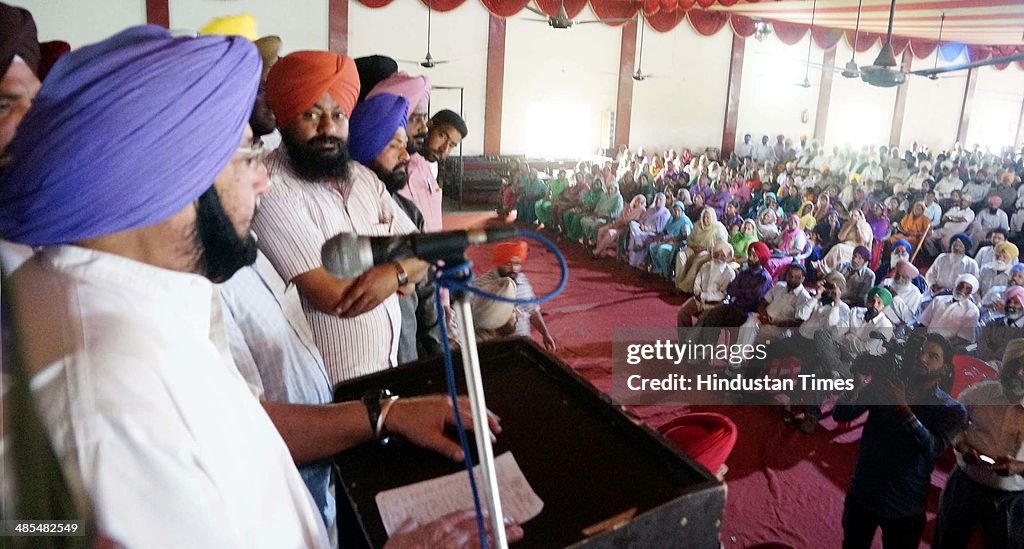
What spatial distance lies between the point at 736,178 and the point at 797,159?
Answer: 490cm

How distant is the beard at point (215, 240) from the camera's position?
822 mm

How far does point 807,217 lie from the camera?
8.16 m

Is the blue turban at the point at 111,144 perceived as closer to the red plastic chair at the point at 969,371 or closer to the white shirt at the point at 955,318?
the red plastic chair at the point at 969,371

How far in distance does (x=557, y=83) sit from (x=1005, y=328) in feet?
32.6

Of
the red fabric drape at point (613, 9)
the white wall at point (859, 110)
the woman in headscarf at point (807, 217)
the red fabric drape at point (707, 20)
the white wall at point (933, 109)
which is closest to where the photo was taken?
the woman in headscarf at point (807, 217)

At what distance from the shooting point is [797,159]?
15008 mm

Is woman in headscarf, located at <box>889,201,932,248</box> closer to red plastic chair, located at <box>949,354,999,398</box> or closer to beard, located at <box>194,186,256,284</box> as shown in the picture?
red plastic chair, located at <box>949,354,999,398</box>

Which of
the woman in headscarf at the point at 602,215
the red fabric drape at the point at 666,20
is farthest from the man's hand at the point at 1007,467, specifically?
the red fabric drape at the point at 666,20

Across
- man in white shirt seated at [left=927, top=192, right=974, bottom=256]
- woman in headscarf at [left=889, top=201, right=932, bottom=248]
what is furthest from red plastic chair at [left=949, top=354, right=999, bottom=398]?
man in white shirt seated at [left=927, top=192, right=974, bottom=256]

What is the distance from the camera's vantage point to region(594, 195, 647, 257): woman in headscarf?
8.62 m

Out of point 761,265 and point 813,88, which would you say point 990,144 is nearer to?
point 813,88

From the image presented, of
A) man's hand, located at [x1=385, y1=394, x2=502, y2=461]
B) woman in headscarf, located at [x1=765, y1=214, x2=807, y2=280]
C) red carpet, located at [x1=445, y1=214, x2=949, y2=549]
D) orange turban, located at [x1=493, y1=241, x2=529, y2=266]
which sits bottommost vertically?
red carpet, located at [x1=445, y1=214, x2=949, y2=549]

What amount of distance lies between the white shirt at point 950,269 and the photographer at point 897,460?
429 cm

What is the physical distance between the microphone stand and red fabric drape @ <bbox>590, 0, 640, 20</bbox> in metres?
13.1
